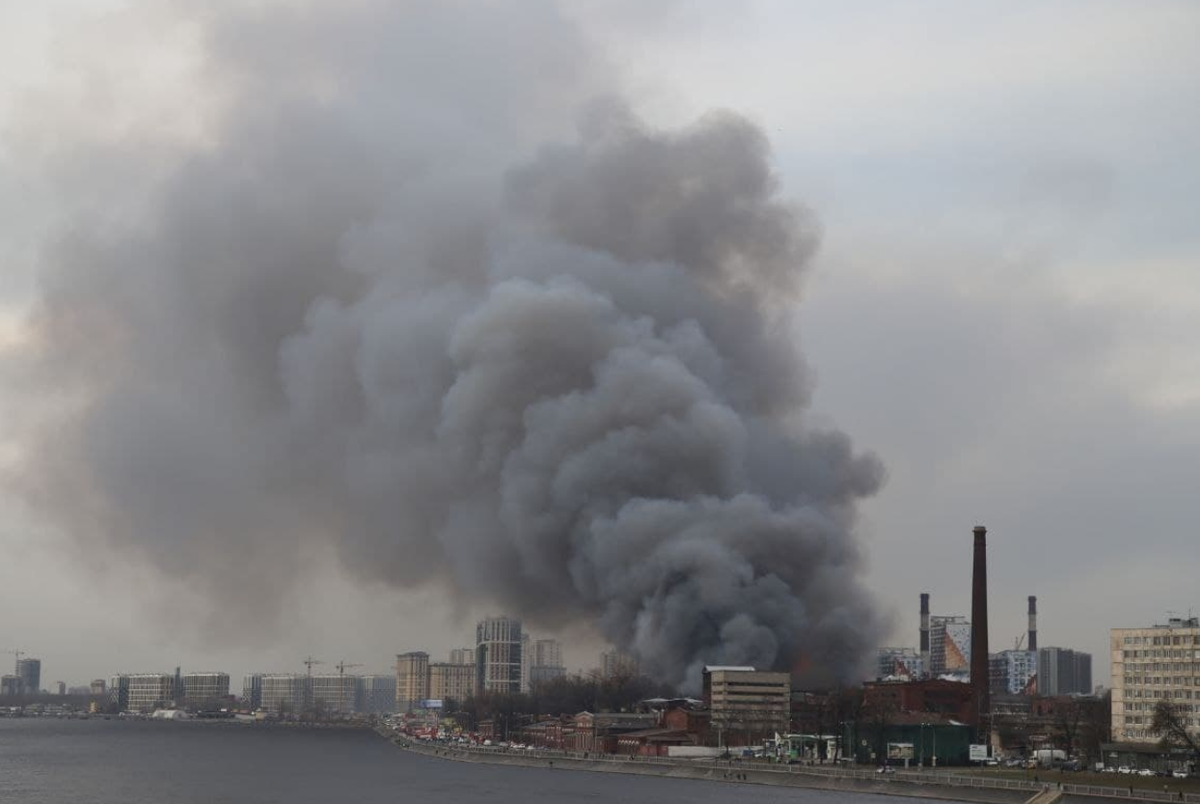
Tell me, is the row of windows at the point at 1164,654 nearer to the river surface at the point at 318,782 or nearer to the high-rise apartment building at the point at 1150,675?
the high-rise apartment building at the point at 1150,675

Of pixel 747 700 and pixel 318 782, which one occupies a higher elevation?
pixel 747 700

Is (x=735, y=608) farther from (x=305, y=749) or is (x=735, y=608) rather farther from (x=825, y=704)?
(x=305, y=749)

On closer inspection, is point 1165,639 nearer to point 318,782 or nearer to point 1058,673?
point 318,782

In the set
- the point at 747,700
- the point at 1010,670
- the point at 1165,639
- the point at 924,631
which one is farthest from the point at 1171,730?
the point at 1010,670

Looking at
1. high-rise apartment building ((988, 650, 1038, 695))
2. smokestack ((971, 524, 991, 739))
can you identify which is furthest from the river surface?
high-rise apartment building ((988, 650, 1038, 695))

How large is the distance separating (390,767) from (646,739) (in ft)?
45.9

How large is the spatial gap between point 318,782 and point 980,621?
3888 cm

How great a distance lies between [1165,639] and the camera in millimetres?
70000

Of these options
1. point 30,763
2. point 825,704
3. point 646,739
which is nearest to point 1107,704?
point 825,704

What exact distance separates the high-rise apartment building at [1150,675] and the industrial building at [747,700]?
56.0 ft

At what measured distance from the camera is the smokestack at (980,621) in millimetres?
90750

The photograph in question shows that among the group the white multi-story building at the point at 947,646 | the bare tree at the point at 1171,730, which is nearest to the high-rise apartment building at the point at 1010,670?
the white multi-story building at the point at 947,646

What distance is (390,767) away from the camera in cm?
8675

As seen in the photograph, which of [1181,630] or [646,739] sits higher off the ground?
[1181,630]
